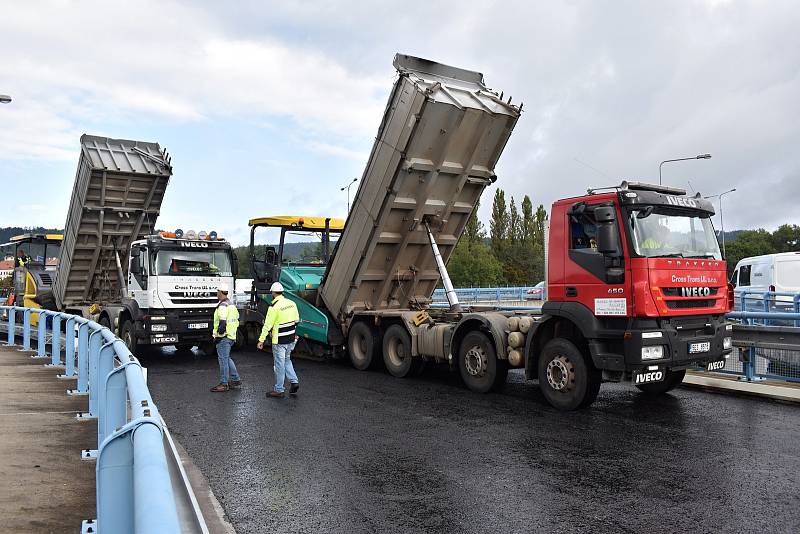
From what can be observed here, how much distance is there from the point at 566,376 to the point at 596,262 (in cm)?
142

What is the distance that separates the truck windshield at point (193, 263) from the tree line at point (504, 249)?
4258 centimetres

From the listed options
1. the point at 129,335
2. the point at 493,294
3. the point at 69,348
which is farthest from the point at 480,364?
the point at 493,294

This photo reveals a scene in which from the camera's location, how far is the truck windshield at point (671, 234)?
7668mm

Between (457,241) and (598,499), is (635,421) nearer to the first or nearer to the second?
(598,499)

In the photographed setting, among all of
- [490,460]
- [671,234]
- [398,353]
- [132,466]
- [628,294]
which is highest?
[671,234]

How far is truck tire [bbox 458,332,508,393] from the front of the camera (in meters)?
9.07

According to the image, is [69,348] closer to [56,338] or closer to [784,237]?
[56,338]

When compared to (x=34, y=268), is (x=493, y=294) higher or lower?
lower

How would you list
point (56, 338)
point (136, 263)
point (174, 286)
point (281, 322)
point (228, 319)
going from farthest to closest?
point (136, 263) → point (174, 286) → point (56, 338) → point (228, 319) → point (281, 322)

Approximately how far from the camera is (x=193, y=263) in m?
13.6

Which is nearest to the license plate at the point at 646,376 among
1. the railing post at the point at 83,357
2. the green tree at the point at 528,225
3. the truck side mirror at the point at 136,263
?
the railing post at the point at 83,357

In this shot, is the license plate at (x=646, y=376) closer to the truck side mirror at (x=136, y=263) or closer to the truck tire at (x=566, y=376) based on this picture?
the truck tire at (x=566, y=376)

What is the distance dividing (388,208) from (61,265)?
928 centimetres

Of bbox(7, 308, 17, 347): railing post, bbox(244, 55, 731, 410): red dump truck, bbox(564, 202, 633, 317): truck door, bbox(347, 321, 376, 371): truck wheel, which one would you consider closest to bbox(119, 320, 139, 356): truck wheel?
bbox(7, 308, 17, 347): railing post
